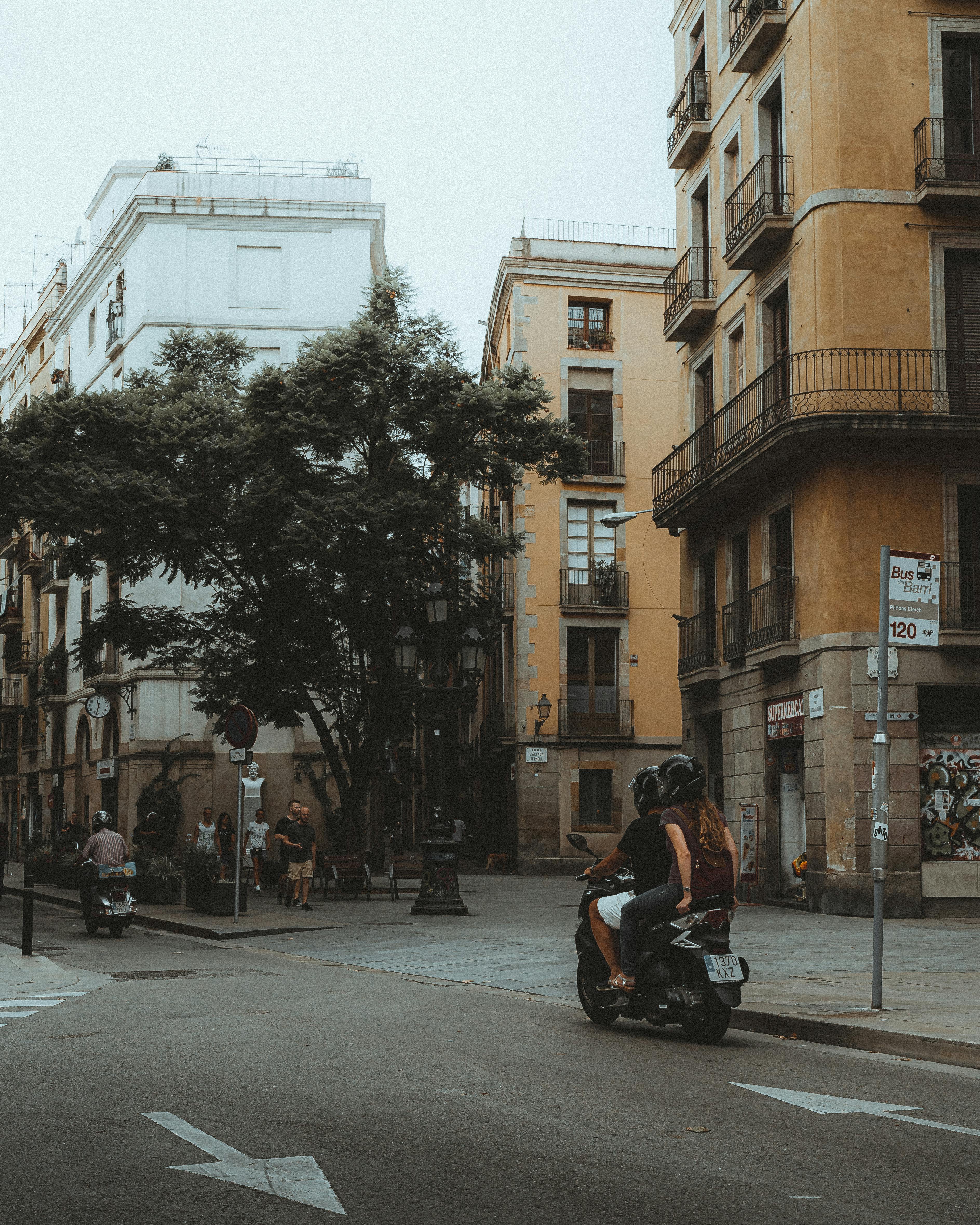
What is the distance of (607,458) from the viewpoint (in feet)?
140

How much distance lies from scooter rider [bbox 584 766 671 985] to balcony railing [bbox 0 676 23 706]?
53392mm

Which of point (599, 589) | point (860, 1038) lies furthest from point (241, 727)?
point (599, 589)

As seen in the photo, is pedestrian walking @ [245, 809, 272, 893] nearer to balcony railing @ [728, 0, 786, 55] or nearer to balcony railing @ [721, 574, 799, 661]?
balcony railing @ [721, 574, 799, 661]

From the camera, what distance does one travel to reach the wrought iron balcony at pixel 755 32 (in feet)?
80.5

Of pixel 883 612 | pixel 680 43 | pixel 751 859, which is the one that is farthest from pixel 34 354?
pixel 883 612

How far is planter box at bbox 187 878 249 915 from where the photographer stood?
21125 millimetres

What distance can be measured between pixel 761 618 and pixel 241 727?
384 inches

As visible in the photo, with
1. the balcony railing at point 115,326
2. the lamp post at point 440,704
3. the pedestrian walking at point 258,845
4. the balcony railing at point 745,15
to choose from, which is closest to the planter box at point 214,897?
the lamp post at point 440,704

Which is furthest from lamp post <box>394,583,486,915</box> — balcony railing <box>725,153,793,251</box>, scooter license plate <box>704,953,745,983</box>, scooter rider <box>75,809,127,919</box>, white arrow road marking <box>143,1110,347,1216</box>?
white arrow road marking <box>143,1110,347,1216</box>

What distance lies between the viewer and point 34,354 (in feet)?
196

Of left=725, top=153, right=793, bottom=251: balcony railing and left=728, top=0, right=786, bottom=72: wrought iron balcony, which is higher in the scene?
left=728, top=0, right=786, bottom=72: wrought iron balcony

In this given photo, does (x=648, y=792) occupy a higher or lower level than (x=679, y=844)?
higher

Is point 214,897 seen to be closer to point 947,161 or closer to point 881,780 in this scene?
point 881,780

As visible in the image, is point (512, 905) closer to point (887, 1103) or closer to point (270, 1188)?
point (887, 1103)
